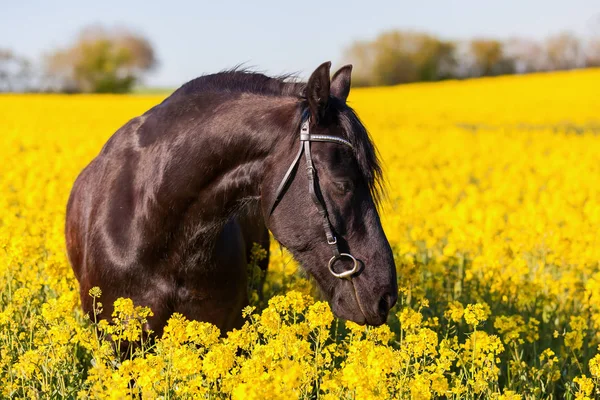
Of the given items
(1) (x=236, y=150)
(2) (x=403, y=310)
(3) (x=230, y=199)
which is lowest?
(2) (x=403, y=310)

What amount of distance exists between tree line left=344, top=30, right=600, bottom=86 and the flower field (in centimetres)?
4523

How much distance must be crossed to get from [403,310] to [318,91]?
1581 mm

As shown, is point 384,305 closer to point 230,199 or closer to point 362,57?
point 230,199

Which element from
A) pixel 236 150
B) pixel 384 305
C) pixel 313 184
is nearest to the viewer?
pixel 313 184

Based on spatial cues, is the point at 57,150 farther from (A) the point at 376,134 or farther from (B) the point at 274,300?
(B) the point at 274,300

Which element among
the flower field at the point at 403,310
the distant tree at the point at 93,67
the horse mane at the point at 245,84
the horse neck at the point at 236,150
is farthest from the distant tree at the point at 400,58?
the horse neck at the point at 236,150

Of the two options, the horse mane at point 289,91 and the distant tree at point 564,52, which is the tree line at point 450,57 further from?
the horse mane at point 289,91

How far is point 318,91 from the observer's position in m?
3.47

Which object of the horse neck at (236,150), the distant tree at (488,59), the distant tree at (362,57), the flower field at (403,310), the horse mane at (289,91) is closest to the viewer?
the horse mane at (289,91)

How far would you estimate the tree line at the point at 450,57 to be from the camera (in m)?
64.6

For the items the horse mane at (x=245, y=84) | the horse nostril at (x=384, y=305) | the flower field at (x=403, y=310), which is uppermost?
the horse mane at (x=245, y=84)

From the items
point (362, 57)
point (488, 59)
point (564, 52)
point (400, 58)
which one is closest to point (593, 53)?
point (564, 52)

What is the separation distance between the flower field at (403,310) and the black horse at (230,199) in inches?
10.1

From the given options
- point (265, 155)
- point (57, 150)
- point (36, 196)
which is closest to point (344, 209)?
point (265, 155)
